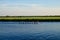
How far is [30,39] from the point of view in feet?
52.1

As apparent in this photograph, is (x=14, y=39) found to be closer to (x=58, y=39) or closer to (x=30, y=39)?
(x=30, y=39)

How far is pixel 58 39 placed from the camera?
15938 mm

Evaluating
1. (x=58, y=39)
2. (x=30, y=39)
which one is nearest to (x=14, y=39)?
(x=30, y=39)

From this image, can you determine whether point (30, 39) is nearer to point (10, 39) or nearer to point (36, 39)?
point (36, 39)

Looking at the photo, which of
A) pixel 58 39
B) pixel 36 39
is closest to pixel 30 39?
pixel 36 39

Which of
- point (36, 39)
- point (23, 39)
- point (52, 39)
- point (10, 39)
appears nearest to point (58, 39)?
point (52, 39)

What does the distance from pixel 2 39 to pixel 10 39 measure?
769 millimetres

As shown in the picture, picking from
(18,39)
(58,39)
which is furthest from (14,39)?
(58,39)

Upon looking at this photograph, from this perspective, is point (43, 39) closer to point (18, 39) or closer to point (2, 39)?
point (18, 39)

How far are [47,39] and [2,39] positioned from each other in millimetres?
4269

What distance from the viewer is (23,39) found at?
15977 millimetres

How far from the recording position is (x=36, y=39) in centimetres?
1585

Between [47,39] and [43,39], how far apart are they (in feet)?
1.34

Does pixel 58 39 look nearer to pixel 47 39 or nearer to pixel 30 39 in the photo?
pixel 47 39
